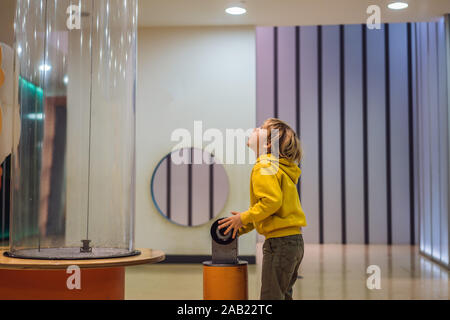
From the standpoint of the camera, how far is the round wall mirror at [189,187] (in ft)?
19.2

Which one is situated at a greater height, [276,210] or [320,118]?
[320,118]

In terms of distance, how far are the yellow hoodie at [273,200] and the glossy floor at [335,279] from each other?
1809mm

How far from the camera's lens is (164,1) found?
5.10 m

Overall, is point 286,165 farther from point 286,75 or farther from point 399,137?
point 399,137

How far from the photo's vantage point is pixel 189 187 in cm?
593

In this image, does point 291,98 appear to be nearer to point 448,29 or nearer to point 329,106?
point 329,106

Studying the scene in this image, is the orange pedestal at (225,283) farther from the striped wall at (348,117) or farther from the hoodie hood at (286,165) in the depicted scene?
the striped wall at (348,117)

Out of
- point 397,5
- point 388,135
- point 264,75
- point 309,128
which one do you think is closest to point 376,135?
point 388,135

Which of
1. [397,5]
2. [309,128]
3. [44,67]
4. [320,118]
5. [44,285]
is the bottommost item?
[44,285]

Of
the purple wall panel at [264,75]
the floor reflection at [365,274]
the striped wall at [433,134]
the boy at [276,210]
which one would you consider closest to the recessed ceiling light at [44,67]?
the boy at [276,210]

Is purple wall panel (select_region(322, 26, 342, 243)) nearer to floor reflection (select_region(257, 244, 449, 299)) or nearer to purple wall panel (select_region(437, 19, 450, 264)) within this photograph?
floor reflection (select_region(257, 244, 449, 299))

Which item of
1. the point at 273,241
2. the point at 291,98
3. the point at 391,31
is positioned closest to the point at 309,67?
the point at 291,98

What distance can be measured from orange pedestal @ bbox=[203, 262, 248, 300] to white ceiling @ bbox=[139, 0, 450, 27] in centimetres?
363

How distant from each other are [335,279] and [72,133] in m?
3.35
